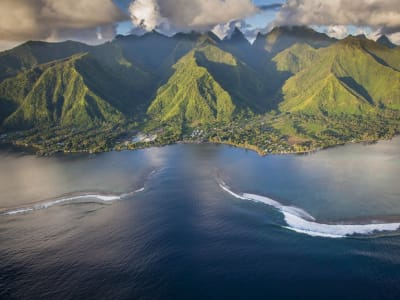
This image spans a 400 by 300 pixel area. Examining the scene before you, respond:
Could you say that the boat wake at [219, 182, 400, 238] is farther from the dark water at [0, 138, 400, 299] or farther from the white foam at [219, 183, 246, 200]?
the white foam at [219, 183, 246, 200]

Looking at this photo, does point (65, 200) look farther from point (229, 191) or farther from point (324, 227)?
point (324, 227)

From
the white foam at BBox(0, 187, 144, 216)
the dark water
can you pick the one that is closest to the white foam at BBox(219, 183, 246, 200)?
the dark water

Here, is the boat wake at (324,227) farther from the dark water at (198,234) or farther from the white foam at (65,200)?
the white foam at (65,200)

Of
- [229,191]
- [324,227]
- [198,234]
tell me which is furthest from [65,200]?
[324,227]

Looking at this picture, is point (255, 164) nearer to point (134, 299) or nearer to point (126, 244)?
point (126, 244)

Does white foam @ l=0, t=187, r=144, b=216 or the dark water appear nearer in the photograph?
the dark water

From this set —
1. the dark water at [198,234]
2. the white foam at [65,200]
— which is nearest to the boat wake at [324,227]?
the dark water at [198,234]

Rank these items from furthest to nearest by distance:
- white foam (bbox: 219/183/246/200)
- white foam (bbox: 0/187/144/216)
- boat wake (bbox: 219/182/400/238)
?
1. white foam (bbox: 219/183/246/200)
2. white foam (bbox: 0/187/144/216)
3. boat wake (bbox: 219/182/400/238)

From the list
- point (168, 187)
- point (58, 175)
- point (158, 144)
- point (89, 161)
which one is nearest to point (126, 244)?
point (168, 187)
